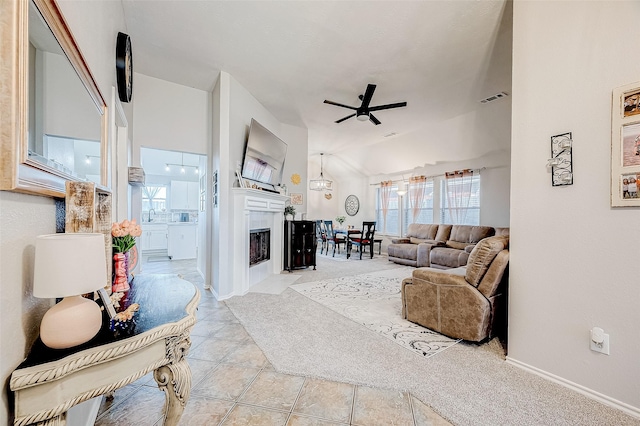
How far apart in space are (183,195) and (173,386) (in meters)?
7.83

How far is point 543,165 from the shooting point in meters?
1.86

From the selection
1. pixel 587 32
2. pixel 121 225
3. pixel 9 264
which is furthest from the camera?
pixel 587 32

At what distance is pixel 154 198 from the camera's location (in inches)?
313

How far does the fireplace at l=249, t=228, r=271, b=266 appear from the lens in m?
4.14

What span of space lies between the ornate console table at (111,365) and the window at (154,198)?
785 cm

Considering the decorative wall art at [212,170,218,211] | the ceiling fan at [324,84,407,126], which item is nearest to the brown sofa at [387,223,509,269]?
the ceiling fan at [324,84,407,126]

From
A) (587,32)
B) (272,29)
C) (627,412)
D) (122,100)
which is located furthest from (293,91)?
(627,412)

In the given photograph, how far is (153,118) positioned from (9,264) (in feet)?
12.3

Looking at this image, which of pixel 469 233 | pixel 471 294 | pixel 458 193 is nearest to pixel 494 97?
Result: pixel 458 193

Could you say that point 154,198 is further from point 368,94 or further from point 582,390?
point 582,390

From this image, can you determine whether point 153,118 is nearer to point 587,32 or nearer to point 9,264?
point 9,264

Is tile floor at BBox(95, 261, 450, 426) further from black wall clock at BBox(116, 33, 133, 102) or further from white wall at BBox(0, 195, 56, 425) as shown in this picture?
black wall clock at BBox(116, 33, 133, 102)

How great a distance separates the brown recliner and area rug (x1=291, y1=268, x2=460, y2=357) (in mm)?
175

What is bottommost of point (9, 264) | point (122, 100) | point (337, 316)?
point (337, 316)
